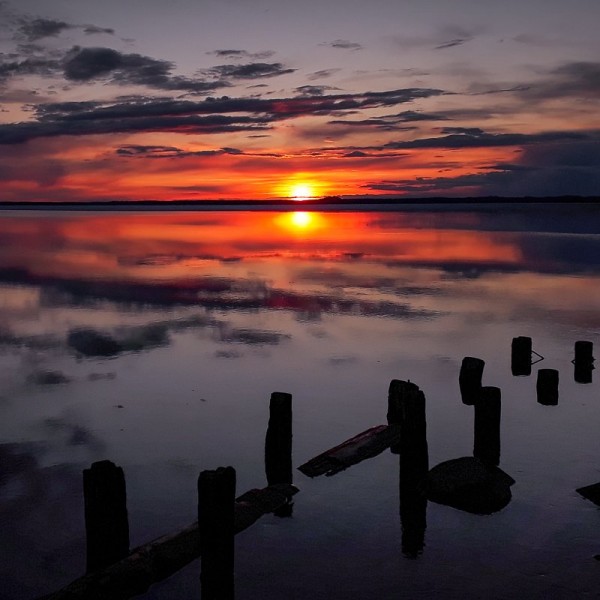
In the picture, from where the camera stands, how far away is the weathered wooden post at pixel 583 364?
49.6ft

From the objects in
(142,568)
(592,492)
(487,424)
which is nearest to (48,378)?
(142,568)

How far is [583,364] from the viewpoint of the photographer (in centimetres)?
1515

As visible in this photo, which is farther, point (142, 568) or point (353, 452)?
point (353, 452)

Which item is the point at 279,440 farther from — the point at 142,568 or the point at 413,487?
the point at 142,568

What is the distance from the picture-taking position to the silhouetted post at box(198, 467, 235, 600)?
6.33 metres

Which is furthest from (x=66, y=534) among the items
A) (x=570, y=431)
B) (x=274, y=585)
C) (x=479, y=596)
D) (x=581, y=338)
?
(x=581, y=338)

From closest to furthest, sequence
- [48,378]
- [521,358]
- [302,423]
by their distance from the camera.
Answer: [302,423] < [48,378] < [521,358]

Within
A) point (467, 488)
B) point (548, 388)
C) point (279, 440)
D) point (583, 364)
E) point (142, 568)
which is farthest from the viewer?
point (583, 364)

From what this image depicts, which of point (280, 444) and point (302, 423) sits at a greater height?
point (280, 444)

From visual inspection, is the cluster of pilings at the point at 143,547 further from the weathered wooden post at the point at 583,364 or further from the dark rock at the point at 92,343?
the dark rock at the point at 92,343

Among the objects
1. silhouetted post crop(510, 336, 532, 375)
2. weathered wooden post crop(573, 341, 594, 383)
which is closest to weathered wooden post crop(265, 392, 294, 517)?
silhouetted post crop(510, 336, 532, 375)

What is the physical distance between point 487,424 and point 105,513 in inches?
226

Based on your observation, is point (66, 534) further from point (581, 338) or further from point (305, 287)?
point (305, 287)

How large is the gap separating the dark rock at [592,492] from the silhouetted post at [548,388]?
157 inches
